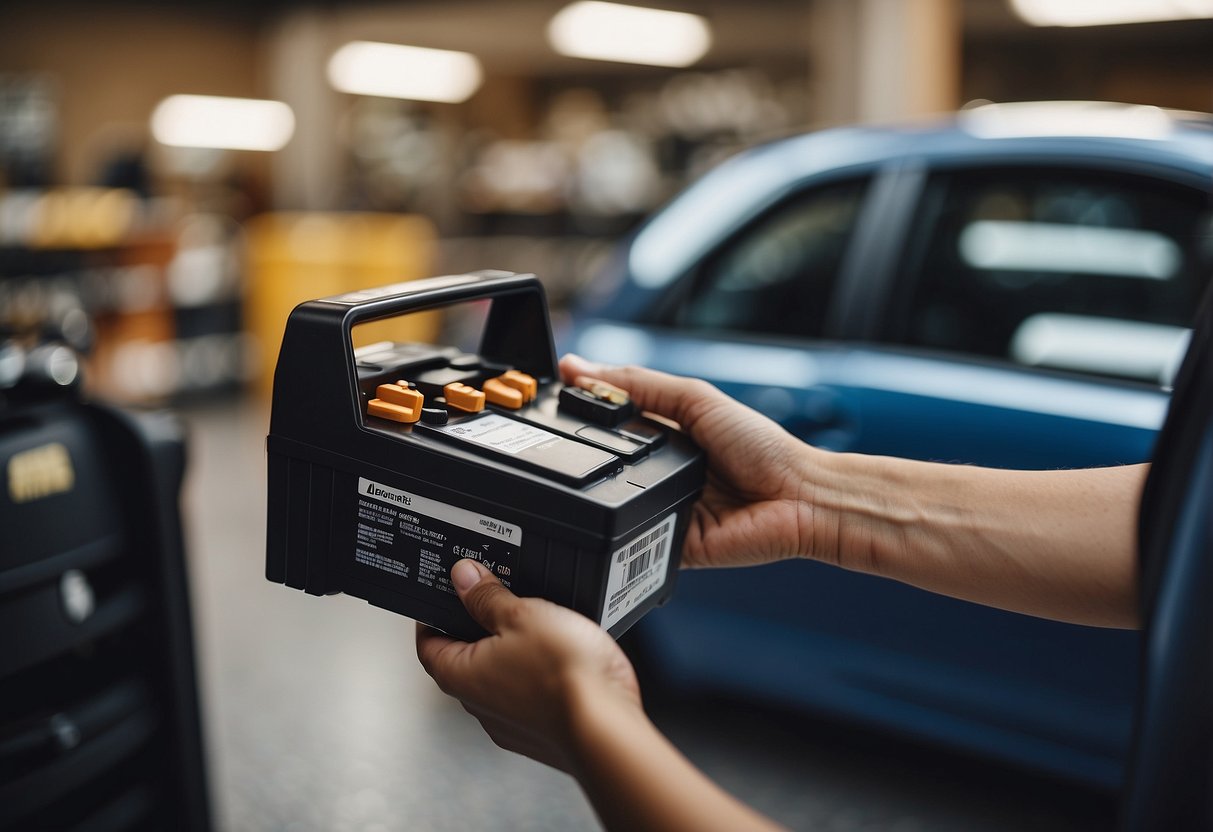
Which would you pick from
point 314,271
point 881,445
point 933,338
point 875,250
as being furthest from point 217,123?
point 881,445

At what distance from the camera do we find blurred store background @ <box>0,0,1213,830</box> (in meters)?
2.24

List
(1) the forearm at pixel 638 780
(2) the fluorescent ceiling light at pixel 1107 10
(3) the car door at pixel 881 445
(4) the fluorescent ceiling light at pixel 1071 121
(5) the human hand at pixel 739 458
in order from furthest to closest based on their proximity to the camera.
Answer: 1. (2) the fluorescent ceiling light at pixel 1107 10
2. (4) the fluorescent ceiling light at pixel 1071 121
3. (3) the car door at pixel 881 445
4. (5) the human hand at pixel 739 458
5. (1) the forearm at pixel 638 780

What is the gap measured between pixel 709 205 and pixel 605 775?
165 centimetres

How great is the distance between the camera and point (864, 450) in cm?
181

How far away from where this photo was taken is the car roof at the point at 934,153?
69.3 inches

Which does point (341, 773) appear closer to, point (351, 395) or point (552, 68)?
point (351, 395)

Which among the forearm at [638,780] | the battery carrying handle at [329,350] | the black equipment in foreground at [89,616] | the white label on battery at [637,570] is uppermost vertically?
the battery carrying handle at [329,350]

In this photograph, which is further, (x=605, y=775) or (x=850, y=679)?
(x=850, y=679)

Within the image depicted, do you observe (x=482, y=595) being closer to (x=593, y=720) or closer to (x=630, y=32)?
(x=593, y=720)

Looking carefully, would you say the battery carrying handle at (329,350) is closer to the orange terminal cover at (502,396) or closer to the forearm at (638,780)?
the orange terminal cover at (502,396)

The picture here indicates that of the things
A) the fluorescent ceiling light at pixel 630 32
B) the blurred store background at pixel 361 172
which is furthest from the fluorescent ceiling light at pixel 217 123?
the fluorescent ceiling light at pixel 630 32

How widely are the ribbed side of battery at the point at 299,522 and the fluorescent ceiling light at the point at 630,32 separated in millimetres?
8837

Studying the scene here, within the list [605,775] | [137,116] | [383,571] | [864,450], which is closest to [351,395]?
[383,571]

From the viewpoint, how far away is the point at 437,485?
2.46 ft
